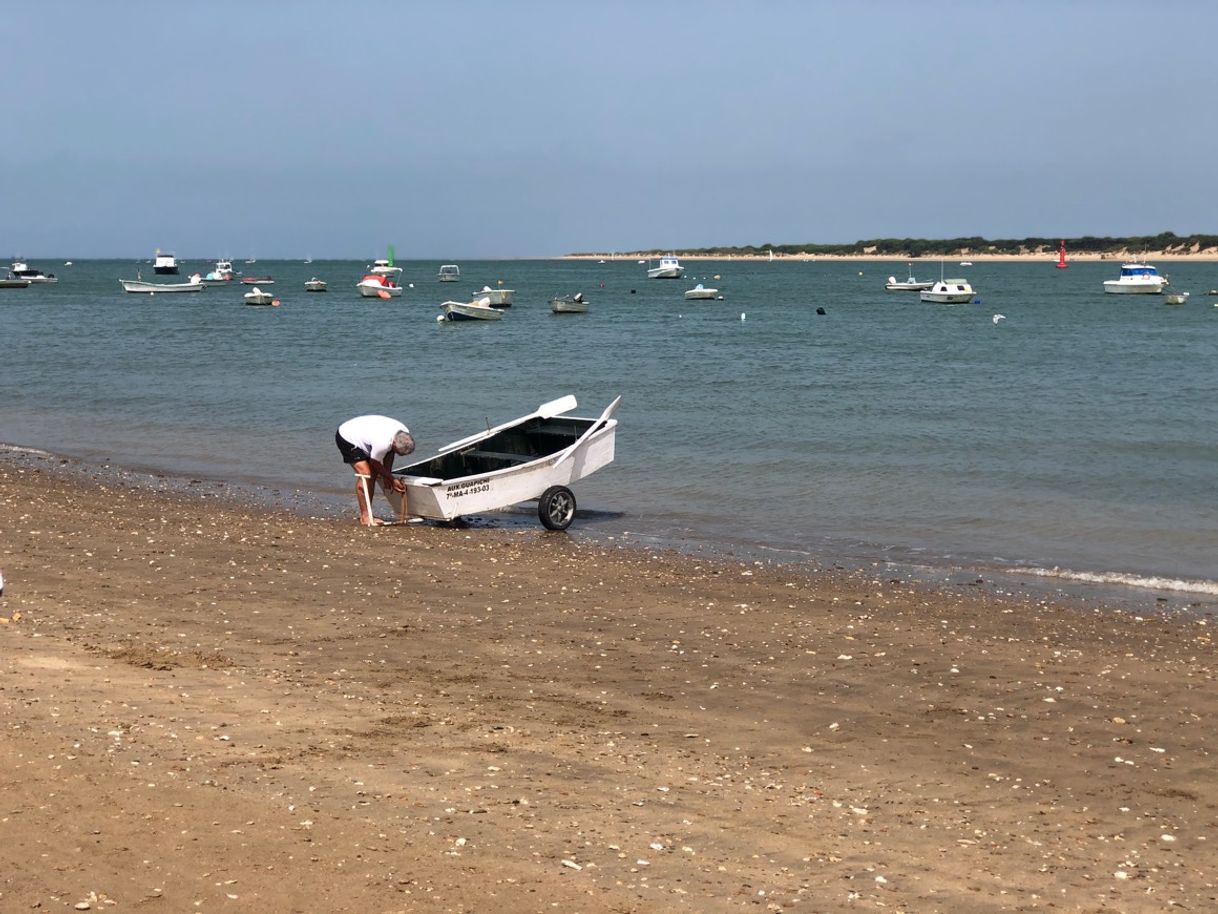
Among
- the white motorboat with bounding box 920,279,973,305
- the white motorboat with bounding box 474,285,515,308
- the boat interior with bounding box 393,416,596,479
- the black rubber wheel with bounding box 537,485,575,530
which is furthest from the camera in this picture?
the white motorboat with bounding box 920,279,973,305

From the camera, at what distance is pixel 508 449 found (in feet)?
64.2

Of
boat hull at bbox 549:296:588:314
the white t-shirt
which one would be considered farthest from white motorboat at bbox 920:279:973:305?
the white t-shirt

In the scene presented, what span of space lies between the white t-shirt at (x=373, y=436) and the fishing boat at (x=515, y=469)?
563mm

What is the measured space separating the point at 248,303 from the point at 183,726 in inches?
3725

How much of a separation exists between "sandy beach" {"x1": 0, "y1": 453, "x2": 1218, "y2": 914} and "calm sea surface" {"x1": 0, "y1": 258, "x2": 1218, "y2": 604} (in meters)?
4.68

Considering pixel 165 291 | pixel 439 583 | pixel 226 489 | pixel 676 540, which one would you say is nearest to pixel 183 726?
pixel 439 583

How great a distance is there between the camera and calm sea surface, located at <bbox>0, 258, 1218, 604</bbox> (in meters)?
18.6

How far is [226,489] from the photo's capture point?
69.9 feet

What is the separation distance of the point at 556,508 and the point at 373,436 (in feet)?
9.07

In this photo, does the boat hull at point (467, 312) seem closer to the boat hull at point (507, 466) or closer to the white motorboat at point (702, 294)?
the white motorboat at point (702, 294)

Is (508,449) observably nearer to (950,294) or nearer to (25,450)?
(25,450)

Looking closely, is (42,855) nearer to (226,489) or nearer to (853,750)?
(853,750)

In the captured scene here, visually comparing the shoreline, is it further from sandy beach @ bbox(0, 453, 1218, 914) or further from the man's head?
the man's head

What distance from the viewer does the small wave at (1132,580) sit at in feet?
49.2
